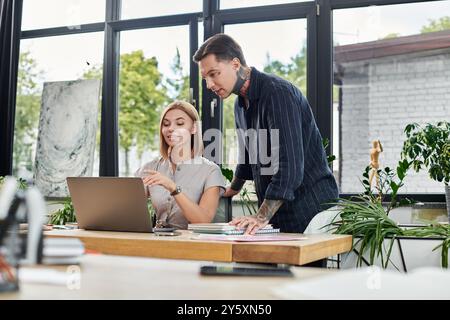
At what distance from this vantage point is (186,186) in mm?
3096

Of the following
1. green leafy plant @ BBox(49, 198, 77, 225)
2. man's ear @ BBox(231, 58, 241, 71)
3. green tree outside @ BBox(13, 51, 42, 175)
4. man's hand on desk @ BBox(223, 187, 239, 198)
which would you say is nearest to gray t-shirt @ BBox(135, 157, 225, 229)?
man's hand on desk @ BBox(223, 187, 239, 198)

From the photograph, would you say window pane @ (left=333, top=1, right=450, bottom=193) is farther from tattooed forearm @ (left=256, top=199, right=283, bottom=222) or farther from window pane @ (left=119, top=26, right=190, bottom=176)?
tattooed forearm @ (left=256, top=199, right=283, bottom=222)

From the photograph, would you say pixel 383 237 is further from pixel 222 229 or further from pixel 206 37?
pixel 206 37

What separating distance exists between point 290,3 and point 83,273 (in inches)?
170

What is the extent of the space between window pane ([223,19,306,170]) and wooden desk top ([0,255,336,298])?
4.02 metres

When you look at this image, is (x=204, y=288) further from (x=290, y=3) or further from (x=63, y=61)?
(x=63, y=61)

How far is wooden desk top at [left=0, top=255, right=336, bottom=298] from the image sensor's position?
653mm

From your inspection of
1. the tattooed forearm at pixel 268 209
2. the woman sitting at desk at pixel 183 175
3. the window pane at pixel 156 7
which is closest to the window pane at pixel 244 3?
the window pane at pixel 156 7

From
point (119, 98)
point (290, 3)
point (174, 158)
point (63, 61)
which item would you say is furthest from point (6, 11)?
point (174, 158)

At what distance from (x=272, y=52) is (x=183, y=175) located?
2.06 metres

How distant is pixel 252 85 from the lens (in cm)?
286

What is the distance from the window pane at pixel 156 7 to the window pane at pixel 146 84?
0.45ft

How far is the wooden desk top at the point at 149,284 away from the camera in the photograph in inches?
25.7

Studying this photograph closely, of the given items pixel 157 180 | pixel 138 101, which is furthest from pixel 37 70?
pixel 157 180
